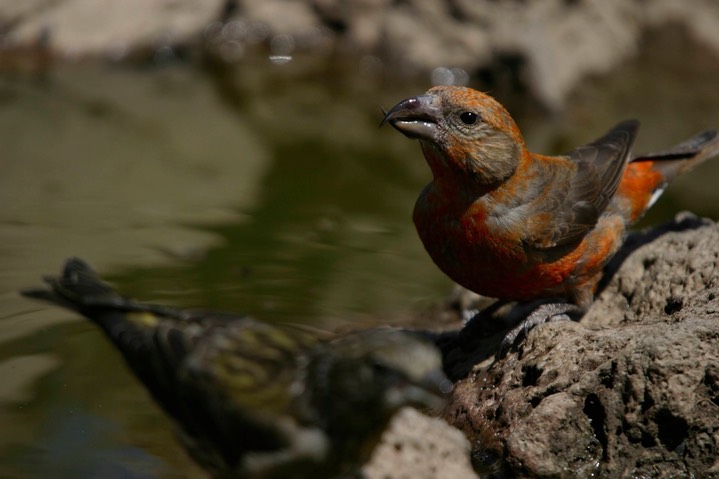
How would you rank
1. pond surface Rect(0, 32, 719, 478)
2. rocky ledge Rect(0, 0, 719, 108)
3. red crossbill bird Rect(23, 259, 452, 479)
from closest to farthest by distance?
red crossbill bird Rect(23, 259, 452, 479) < pond surface Rect(0, 32, 719, 478) < rocky ledge Rect(0, 0, 719, 108)

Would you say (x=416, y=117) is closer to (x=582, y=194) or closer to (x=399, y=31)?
(x=582, y=194)

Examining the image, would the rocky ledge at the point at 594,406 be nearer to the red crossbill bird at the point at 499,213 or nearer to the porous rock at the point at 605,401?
the porous rock at the point at 605,401

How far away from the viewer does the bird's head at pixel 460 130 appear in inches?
198

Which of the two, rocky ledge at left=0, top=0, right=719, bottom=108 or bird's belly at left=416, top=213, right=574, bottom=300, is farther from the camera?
rocky ledge at left=0, top=0, right=719, bottom=108

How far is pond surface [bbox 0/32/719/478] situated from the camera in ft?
16.1

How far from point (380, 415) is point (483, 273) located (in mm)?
1599

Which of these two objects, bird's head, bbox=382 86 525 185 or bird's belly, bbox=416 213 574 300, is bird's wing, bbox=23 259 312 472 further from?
bird's head, bbox=382 86 525 185

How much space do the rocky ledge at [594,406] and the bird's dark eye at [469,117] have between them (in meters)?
1.05

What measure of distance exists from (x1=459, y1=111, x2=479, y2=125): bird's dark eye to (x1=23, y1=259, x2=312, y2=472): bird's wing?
5.09 ft

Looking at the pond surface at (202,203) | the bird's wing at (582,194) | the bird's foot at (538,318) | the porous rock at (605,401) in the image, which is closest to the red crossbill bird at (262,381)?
the pond surface at (202,203)

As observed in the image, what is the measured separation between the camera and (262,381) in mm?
3889

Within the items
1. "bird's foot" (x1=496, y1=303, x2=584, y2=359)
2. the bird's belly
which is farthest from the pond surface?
"bird's foot" (x1=496, y1=303, x2=584, y2=359)

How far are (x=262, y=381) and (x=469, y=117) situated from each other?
187 cm

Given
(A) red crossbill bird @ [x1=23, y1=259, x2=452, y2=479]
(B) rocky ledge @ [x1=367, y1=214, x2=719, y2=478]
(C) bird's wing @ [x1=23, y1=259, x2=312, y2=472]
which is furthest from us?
(B) rocky ledge @ [x1=367, y1=214, x2=719, y2=478]
